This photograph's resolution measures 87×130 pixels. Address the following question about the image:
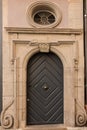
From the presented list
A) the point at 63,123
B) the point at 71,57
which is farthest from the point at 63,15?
the point at 63,123

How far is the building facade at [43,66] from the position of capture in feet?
23.8

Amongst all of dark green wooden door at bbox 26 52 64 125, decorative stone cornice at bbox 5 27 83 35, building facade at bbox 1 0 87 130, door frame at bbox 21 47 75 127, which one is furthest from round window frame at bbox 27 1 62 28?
dark green wooden door at bbox 26 52 64 125

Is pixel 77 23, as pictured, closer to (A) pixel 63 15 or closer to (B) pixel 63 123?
(A) pixel 63 15

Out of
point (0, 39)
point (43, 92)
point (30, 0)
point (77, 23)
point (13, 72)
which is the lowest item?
point (43, 92)

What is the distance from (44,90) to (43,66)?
2.24ft

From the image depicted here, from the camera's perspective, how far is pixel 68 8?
752cm

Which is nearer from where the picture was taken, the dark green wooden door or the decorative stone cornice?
the decorative stone cornice

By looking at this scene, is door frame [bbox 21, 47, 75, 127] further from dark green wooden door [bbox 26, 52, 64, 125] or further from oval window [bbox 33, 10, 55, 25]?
oval window [bbox 33, 10, 55, 25]

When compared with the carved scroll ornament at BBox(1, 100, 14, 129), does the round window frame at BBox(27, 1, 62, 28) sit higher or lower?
higher

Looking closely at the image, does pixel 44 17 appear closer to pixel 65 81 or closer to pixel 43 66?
pixel 43 66

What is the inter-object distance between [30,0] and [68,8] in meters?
1.09

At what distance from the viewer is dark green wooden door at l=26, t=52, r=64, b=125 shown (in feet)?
24.6

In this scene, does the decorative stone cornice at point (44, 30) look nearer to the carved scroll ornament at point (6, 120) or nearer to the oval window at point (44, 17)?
the oval window at point (44, 17)

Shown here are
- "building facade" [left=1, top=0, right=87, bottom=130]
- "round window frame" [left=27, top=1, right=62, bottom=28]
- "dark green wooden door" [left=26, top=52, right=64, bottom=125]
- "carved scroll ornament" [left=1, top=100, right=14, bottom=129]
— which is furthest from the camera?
"dark green wooden door" [left=26, top=52, right=64, bottom=125]
